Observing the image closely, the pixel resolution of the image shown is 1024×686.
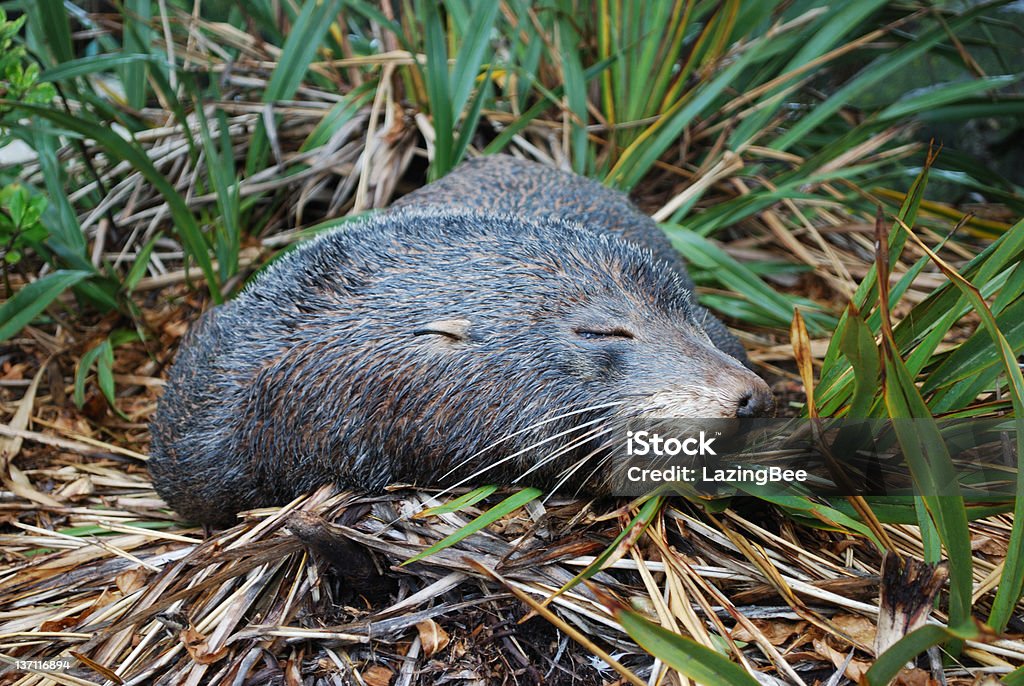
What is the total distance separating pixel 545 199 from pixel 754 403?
60.4 inches

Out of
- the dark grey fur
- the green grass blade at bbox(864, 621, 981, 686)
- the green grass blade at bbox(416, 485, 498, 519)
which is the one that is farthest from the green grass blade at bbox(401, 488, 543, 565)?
the dark grey fur

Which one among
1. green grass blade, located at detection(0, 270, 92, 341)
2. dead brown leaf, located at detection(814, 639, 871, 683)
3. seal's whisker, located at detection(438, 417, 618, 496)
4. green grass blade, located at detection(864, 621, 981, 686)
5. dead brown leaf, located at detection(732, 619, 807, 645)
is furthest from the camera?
green grass blade, located at detection(0, 270, 92, 341)

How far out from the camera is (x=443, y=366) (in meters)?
2.33

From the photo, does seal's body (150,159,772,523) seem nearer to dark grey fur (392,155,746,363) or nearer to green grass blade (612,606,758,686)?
dark grey fur (392,155,746,363)

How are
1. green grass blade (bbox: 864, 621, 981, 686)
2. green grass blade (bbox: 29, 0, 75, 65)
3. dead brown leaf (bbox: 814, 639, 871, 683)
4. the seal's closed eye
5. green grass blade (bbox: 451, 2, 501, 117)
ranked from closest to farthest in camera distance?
1. green grass blade (bbox: 864, 621, 981, 686)
2. dead brown leaf (bbox: 814, 639, 871, 683)
3. the seal's closed eye
4. green grass blade (bbox: 29, 0, 75, 65)
5. green grass blade (bbox: 451, 2, 501, 117)

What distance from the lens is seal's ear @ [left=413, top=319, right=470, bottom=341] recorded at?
2.36 metres

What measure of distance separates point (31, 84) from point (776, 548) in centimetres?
310

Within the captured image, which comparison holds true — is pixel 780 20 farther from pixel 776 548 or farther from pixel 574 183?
pixel 776 548

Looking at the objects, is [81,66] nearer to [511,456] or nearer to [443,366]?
[443,366]

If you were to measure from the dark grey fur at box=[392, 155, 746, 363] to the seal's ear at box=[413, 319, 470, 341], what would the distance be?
84cm

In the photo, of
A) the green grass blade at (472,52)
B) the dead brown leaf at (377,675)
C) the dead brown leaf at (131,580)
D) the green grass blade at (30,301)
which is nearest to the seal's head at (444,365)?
the dead brown leaf at (131,580)

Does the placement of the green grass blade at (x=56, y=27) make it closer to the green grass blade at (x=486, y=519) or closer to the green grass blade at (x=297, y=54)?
the green grass blade at (x=297, y=54)

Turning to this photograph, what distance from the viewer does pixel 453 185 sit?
11.3 feet

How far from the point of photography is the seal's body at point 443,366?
2.24 meters
